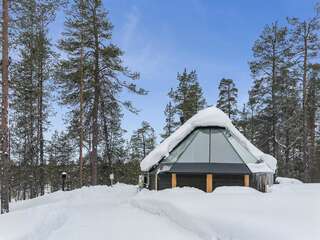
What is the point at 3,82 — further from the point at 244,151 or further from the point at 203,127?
the point at 244,151

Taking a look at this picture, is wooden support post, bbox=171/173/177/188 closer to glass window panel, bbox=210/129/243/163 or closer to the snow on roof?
the snow on roof

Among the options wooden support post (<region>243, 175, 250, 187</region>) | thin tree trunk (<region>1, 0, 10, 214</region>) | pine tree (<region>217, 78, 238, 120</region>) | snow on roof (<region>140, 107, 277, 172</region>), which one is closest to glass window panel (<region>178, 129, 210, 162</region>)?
snow on roof (<region>140, 107, 277, 172</region>)

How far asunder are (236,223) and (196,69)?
28.9 metres

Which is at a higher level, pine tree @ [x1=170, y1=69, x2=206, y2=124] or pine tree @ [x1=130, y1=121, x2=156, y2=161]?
pine tree @ [x1=170, y1=69, x2=206, y2=124]

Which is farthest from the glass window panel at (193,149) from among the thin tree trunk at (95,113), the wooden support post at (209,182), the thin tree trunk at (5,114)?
the thin tree trunk at (95,113)

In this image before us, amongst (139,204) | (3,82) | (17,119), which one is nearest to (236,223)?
(139,204)

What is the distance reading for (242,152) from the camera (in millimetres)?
15344

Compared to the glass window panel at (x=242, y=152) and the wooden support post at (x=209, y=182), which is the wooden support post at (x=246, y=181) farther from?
the wooden support post at (x=209, y=182)

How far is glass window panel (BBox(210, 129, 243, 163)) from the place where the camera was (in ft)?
48.9

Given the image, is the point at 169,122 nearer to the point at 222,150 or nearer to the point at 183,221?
the point at 222,150

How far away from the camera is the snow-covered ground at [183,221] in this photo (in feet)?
Result: 23.5

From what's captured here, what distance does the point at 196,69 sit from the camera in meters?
35.4

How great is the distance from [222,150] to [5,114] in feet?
27.3

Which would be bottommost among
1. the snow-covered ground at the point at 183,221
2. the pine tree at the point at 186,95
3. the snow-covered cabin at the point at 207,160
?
the snow-covered ground at the point at 183,221
